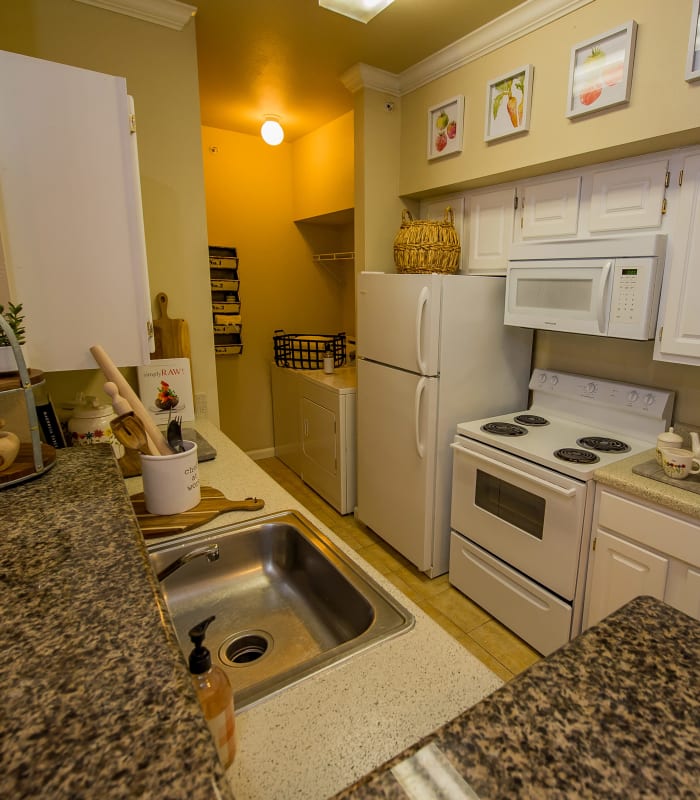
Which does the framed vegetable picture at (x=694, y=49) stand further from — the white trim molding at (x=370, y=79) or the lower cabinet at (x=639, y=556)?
the white trim molding at (x=370, y=79)

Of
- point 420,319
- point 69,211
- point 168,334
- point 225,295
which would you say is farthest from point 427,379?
point 225,295

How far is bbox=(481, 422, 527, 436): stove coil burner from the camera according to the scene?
7.20 ft

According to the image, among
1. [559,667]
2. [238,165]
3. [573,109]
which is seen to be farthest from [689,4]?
[238,165]

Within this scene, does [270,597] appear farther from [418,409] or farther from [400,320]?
[400,320]

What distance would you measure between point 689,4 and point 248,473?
212 centimetres

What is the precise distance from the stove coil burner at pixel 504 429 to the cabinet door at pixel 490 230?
0.82 m

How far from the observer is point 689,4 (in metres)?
1.55

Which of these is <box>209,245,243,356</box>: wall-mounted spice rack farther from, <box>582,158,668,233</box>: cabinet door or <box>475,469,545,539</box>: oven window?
<box>582,158,668,233</box>: cabinet door

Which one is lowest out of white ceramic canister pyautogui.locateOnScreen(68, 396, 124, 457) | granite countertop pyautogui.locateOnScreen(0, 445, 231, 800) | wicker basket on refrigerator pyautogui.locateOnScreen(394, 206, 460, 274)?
white ceramic canister pyautogui.locateOnScreen(68, 396, 124, 457)

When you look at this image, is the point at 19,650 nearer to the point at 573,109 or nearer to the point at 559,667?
the point at 559,667

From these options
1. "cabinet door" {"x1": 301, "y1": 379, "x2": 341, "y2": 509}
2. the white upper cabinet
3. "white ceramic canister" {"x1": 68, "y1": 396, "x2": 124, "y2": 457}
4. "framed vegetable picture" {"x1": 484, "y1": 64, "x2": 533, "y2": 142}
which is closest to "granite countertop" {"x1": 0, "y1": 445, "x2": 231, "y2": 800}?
the white upper cabinet

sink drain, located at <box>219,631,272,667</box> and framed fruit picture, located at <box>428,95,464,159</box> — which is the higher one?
framed fruit picture, located at <box>428,95,464,159</box>

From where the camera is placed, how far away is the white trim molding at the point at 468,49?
196 cm

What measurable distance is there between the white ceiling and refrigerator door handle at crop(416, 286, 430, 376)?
1202 mm
